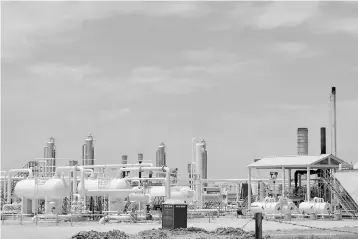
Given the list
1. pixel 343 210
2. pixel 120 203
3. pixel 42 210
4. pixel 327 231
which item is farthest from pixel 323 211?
pixel 42 210

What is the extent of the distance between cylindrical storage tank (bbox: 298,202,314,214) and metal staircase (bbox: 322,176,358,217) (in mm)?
2851

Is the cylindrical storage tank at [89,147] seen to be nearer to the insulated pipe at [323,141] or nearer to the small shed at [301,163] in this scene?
the small shed at [301,163]

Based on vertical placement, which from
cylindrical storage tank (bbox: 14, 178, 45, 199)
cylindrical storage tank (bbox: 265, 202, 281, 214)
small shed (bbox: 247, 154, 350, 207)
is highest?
small shed (bbox: 247, 154, 350, 207)

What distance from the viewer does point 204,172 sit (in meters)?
65.4

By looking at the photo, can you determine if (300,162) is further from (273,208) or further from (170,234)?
(170,234)

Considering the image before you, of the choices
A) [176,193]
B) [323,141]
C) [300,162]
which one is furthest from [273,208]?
[323,141]

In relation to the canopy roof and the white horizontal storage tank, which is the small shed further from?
the white horizontal storage tank

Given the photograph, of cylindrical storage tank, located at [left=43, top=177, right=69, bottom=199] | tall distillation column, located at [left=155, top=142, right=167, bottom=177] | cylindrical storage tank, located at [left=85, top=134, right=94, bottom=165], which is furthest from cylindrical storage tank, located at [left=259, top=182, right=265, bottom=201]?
cylindrical storage tank, located at [left=43, top=177, right=69, bottom=199]

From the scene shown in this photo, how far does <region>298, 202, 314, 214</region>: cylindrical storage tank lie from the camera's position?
48219 mm

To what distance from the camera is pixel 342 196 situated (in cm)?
5047

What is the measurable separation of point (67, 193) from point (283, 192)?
16768 mm

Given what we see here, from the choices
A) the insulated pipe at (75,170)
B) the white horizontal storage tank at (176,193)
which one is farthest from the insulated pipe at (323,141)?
the insulated pipe at (75,170)

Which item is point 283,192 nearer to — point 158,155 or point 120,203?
point 120,203

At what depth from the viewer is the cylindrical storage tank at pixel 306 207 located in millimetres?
48219
